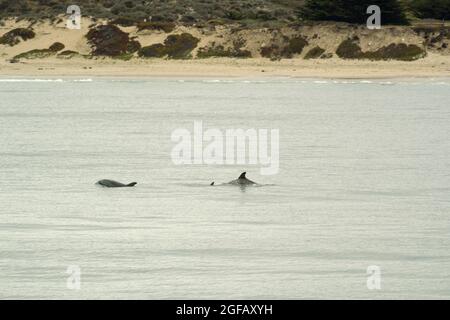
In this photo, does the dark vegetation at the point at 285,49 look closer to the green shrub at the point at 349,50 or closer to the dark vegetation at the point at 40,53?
the green shrub at the point at 349,50

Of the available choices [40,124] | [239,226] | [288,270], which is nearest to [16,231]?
[239,226]

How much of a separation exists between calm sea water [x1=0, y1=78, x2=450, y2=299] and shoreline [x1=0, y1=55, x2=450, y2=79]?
1790cm

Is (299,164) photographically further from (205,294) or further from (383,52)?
(383,52)

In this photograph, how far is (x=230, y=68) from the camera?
73.1 meters

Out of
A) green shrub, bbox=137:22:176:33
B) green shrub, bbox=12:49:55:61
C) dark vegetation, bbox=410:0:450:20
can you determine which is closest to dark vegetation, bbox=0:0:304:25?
green shrub, bbox=137:22:176:33

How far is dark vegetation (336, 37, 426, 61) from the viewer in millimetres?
73812

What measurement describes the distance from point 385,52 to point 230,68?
9.15 meters

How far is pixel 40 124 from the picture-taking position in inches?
1933

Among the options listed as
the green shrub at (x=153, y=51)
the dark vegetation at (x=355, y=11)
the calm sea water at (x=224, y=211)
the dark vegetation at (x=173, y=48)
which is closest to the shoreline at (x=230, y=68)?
the green shrub at (x=153, y=51)

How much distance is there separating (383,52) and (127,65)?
14822 mm

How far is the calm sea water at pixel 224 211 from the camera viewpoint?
67.1 feet

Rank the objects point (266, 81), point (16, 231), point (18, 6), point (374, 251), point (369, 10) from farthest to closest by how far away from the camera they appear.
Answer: point (18, 6) < point (369, 10) < point (266, 81) < point (16, 231) < point (374, 251)

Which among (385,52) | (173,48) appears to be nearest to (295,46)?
(385,52)

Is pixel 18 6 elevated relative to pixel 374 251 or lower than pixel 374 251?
lower
